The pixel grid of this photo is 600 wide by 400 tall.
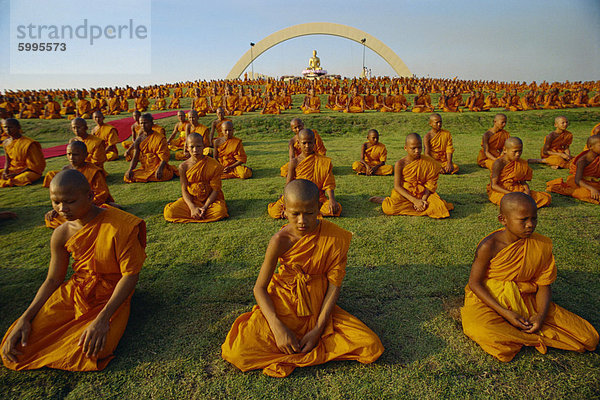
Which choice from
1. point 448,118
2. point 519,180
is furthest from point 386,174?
point 448,118

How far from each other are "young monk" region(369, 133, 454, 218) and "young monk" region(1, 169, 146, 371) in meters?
3.80

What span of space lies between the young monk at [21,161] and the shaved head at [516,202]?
842 centimetres

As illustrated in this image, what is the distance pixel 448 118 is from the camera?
14.5 meters

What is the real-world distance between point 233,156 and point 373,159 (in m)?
3.32

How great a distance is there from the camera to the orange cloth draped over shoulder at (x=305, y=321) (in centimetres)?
222

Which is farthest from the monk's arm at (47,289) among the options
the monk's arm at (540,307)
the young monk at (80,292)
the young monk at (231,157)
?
the young monk at (231,157)

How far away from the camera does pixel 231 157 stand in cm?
747

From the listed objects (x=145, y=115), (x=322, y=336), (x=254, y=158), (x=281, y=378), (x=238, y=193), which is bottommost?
(x=281, y=378)

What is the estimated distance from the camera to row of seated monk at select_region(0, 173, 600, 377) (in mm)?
2203

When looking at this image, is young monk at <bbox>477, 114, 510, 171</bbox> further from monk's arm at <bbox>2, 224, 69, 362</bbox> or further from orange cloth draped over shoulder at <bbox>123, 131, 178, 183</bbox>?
monk's arm at <bbox>2, 224, 69, 362</bbox>

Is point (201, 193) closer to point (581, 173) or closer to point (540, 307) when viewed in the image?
point (540, 307)

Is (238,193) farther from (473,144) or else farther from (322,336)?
(473,144)

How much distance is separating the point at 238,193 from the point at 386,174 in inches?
137

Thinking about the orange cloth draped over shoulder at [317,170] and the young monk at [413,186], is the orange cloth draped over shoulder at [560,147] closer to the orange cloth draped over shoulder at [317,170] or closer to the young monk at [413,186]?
the young monk at [413,186]
